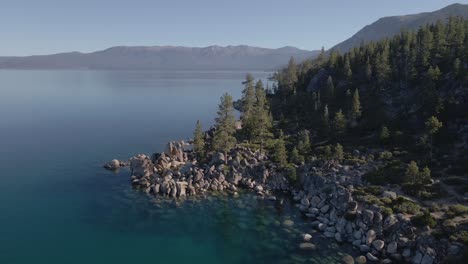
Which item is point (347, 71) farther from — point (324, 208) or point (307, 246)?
point (307, 246)

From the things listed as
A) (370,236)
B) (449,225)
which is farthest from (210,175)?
(449,225)

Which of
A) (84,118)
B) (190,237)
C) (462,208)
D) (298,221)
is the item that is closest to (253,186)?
(298,221)

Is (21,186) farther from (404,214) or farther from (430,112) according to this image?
(430,112)

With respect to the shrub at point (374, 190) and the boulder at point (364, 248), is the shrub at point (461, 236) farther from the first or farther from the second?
the shrub at point (374, 190)

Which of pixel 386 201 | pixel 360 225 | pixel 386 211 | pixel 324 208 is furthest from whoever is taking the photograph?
pixel 324 208

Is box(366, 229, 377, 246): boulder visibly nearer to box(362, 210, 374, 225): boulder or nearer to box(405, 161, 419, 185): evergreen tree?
box(362, 210, 374, 225): boulder

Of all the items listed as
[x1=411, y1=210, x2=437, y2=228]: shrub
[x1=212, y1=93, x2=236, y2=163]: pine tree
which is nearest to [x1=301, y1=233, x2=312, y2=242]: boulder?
[x1=411, y1=210, x2=437, y2=228]: shrub
